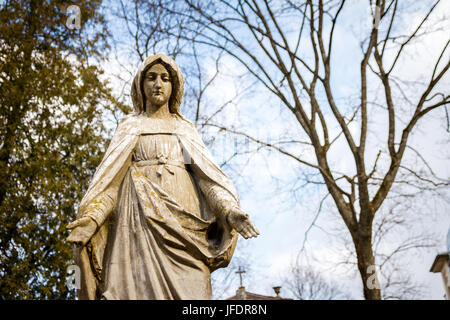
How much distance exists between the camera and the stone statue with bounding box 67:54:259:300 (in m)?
4.46

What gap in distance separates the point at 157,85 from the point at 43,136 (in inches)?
465

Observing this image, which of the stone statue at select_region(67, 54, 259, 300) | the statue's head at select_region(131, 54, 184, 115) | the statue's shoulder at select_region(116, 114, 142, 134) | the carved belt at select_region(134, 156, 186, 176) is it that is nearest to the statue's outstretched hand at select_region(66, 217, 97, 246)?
the stone statue at select_region(67, 54, 259, 300)

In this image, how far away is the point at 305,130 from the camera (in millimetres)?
15211

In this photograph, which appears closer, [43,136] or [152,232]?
[152,232]

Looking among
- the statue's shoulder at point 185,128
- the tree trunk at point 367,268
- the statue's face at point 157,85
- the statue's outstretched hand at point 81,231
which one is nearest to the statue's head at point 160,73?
the statue's face at point 157,85

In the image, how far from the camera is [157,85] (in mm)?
5527

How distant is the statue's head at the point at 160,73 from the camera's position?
18.2 feet

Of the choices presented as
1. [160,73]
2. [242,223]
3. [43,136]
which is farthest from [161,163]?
[43,136]

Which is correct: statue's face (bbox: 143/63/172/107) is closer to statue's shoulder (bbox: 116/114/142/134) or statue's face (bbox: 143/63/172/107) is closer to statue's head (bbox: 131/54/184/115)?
statue's head (bbox: 131/54/184/115)

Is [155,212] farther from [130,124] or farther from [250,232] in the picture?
[130,124]

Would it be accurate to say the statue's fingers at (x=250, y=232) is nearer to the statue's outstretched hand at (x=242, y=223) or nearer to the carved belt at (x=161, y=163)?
the statue's outstretched hand at (x=242, y=223)

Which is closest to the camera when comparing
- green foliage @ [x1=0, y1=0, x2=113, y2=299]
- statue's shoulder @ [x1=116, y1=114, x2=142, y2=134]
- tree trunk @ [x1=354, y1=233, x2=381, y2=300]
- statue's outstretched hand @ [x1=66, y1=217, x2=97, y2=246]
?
statue's outstretched hand @ [x1=66, y1=217, x2=97, y2=246]

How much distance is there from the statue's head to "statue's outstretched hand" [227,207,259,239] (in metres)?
1.55

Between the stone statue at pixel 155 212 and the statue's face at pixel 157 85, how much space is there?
10 millimetres
